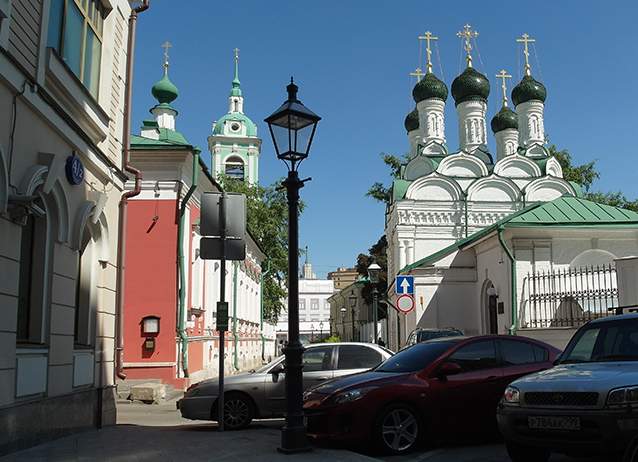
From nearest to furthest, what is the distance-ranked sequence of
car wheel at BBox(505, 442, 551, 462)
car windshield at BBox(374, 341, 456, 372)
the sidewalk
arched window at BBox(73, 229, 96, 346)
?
1. car wheel at BBox(505, 442, 551, 462)
2. the sidewalk
3. car windshield at BBox(374, 341, 456, 372)
4. arched window at BBox(73, 229, 96, 346)

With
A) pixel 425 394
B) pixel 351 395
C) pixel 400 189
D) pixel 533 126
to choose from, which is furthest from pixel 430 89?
pixel 351 395

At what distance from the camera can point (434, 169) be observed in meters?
40.3

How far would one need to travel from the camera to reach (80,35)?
9.66 metres

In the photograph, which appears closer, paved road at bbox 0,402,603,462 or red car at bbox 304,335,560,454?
paved road at bbox 0,402,603,462

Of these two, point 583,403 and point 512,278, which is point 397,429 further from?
point 512,278

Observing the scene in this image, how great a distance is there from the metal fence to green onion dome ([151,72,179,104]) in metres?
13.2

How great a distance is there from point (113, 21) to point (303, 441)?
294 inches

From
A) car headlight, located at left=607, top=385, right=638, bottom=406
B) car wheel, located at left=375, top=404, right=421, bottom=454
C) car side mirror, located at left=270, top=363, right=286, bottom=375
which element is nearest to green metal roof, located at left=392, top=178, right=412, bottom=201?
car side mirror, located at left=270, top=363, right=286, bottom=375

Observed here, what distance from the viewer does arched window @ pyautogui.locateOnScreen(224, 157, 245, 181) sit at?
206 ft

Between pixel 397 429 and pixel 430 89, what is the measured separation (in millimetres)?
38134

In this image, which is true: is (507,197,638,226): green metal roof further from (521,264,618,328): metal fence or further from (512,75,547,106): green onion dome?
(512,75,547,106): green onion dome

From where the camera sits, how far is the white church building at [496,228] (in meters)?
20.0

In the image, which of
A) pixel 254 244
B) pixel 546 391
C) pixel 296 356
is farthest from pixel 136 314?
pixel 254 244

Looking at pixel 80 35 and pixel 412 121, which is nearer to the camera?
pixel 80 35
